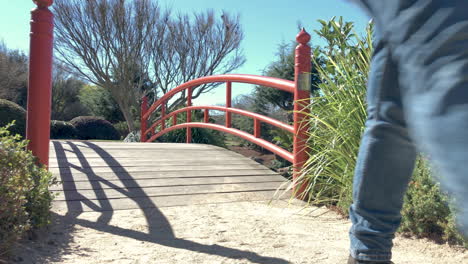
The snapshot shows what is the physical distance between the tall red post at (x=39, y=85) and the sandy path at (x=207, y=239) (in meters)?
0.48

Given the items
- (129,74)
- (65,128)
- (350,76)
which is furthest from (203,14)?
(350,76)

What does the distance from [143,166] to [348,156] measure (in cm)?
185

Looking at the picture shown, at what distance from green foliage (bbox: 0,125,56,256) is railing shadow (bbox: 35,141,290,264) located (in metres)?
0.22

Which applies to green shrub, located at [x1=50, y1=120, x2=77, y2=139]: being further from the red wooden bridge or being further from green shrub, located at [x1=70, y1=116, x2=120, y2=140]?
the red wooden bridge

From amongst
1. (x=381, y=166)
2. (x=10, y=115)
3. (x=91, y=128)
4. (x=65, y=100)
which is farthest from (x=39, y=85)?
(x=65, y=100)

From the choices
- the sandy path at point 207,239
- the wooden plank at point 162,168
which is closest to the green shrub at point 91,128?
the wooden plank at point 162,168

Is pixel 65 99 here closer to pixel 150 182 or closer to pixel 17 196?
pixel 150 182

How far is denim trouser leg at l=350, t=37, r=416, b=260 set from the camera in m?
0.93

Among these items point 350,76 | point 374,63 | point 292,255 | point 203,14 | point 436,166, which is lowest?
point 292,255

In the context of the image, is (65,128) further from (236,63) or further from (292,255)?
(292,255)

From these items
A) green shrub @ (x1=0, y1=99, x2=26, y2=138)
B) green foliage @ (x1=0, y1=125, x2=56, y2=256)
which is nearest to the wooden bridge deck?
green foliage @ (x1=0, y1=125, x2=56, y2=256)

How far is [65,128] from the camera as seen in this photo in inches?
545

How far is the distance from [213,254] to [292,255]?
0.38m

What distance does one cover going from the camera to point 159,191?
9.60ft
